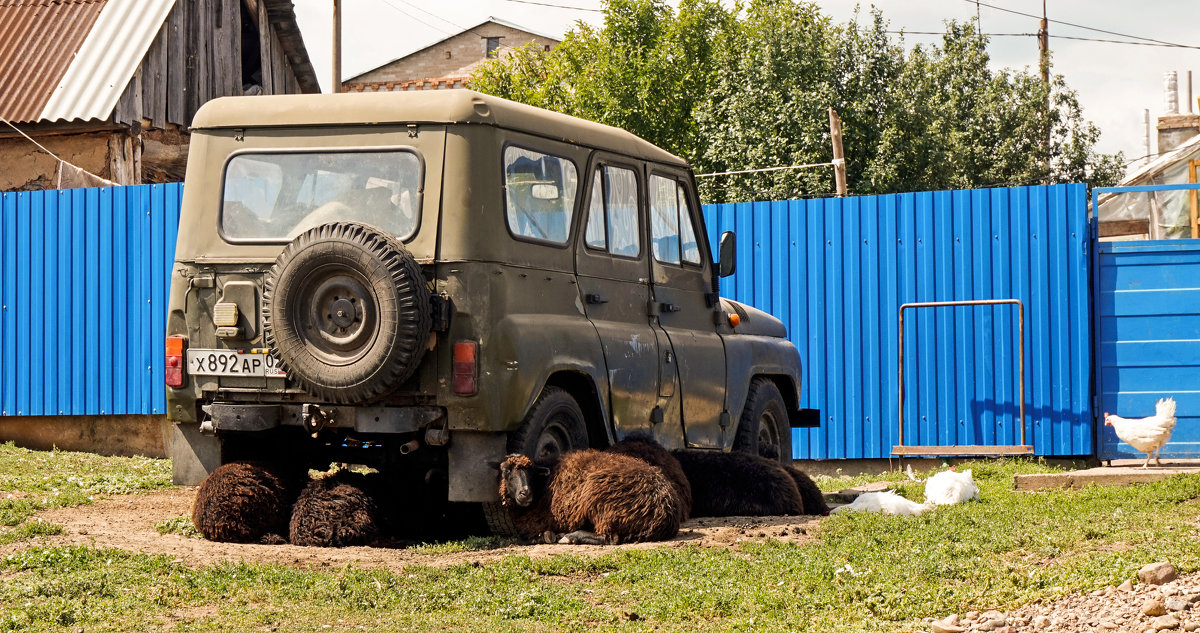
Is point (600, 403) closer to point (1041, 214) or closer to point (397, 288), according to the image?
point (397, 288)

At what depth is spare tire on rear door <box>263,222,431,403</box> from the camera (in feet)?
20.8

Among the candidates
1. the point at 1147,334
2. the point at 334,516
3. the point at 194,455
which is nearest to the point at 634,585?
the point at 334,516

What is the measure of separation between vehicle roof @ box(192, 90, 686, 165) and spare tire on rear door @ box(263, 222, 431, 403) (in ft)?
2.37

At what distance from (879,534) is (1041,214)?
6.29 m

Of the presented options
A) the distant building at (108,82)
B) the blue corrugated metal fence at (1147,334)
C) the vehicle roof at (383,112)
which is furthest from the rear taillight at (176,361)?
the distant building at (108,82)

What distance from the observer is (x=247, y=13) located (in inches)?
882

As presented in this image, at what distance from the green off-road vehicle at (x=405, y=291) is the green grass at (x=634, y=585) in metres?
0.81

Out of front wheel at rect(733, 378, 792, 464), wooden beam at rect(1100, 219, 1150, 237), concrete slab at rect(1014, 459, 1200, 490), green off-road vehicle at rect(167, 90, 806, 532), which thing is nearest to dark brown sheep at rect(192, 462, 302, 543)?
green off-road vehicle at rect(167, 90, 806, 532)

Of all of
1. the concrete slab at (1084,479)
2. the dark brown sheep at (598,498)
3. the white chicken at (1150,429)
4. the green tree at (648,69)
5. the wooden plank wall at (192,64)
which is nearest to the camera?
the dark brown sheep at (598,498)

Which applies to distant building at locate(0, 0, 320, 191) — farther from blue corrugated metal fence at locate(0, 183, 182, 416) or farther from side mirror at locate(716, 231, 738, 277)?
side mirror at locate(716, 231, 738, 277)

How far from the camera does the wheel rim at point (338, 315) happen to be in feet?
21.2

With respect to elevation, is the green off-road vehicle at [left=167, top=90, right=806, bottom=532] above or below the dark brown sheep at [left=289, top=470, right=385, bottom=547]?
above

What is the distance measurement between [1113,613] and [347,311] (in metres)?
3.76

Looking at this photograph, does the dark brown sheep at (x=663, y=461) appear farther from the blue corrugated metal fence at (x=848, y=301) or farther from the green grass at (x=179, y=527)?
the blue corrugated metal fence at (x=848, y=301)
